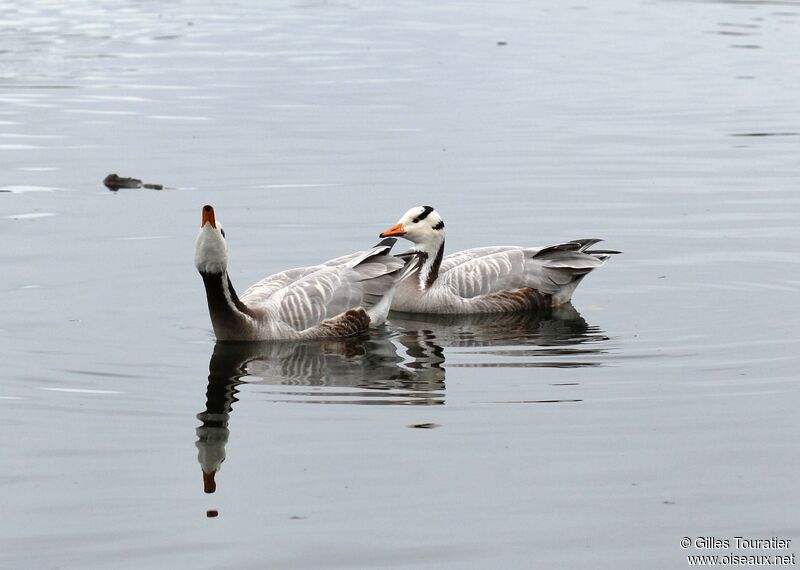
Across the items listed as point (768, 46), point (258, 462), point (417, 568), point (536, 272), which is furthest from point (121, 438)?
point (768, 46)

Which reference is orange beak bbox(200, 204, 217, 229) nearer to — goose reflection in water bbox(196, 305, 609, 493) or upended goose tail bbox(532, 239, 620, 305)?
goose reflection in water bbox(196, 305, 609, 493)

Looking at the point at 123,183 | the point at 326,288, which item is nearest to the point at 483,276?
the point at 326,288

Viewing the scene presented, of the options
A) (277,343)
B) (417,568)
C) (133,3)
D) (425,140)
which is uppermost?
(133,3)

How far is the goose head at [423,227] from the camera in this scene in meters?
15.1

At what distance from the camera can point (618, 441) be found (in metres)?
9.89

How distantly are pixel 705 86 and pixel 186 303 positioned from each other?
685 inches

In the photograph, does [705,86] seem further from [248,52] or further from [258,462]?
[258,462]

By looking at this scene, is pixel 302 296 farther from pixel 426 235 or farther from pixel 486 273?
pixel 486 273

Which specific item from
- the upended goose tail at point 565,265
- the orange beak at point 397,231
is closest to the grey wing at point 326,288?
the orange beak at point 397,231

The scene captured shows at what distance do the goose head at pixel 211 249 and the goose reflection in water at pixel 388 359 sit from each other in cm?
79

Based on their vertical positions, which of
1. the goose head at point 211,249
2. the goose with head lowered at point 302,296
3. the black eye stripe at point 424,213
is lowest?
the goose with head lowered at point 302,296

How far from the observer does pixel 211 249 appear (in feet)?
41.6

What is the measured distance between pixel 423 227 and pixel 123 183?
18.9 ft

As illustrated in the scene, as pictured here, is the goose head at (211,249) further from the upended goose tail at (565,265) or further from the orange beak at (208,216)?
the upended goose tail at (565,265)
